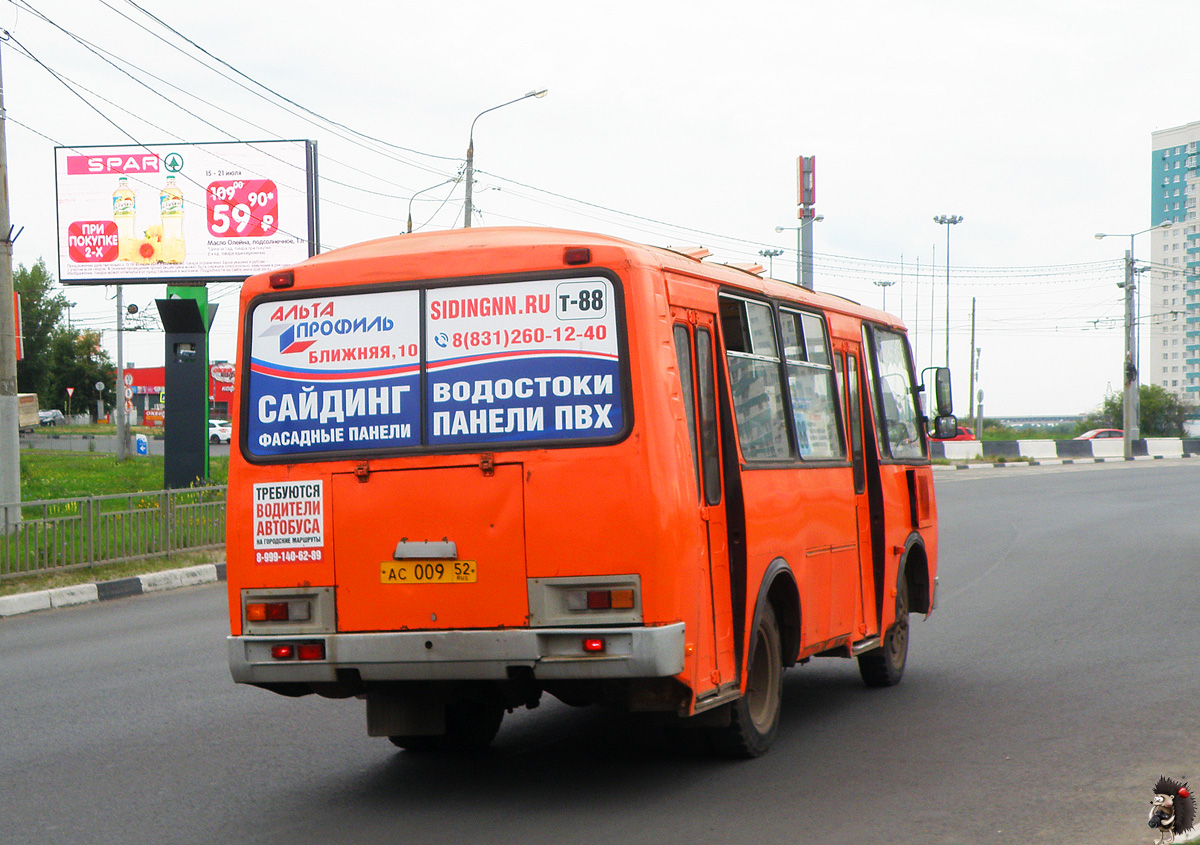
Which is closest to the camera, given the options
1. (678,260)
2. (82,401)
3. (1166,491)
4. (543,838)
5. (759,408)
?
(543,838)

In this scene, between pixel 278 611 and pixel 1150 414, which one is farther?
pixel 1150 414

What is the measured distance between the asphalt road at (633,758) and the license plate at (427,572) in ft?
3.41

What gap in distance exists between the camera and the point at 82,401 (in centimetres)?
9756

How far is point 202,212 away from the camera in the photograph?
1340 inches

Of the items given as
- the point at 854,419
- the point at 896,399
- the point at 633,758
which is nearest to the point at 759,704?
the point at 633,758

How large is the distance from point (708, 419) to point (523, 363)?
3.29 ft

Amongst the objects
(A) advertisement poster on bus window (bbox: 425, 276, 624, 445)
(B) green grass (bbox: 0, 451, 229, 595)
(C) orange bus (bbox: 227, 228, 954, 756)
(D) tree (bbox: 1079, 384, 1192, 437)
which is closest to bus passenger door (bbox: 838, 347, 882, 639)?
(C) orange bus (bbox: 227, 228, 954, 756)

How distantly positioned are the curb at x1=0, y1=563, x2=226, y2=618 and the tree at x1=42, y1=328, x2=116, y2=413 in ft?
260

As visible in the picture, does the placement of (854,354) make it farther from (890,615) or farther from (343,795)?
(343,795)

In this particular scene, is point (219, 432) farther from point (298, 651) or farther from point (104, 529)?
point (298, 651)

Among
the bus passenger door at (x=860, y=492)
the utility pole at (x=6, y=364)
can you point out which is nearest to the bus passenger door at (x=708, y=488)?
the bus passenger door at (x=860, y=492)

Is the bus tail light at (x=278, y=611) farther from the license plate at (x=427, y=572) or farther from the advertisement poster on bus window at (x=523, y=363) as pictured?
the advertisement poster on bus window at (x=523, y=363)

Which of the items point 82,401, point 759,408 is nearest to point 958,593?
point 759,408

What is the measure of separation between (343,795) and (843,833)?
7.76 ft
